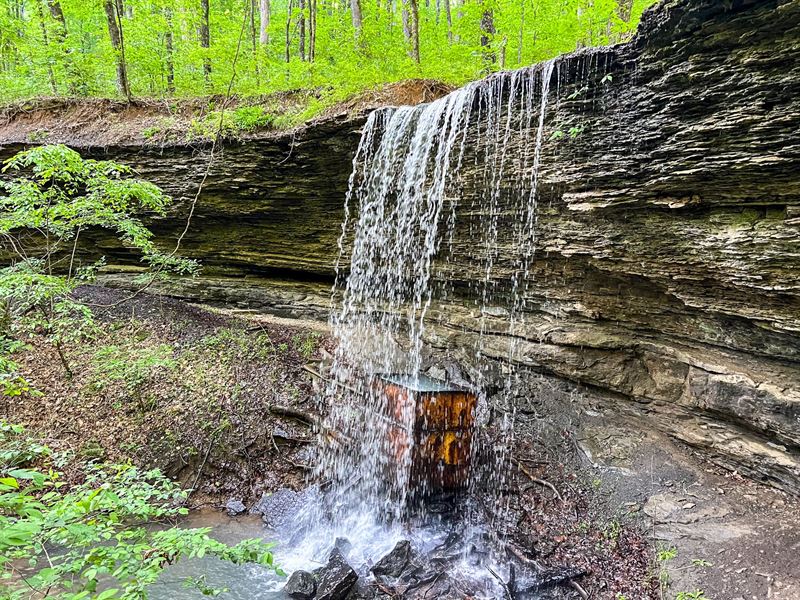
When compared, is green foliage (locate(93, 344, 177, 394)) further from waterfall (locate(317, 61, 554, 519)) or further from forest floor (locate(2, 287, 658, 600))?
waterfall (locate(317, 61, 554, 519))

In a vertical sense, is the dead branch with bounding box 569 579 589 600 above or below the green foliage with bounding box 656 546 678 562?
below

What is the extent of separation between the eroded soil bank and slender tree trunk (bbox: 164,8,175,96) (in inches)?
297

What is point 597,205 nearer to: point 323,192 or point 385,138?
point 385,138

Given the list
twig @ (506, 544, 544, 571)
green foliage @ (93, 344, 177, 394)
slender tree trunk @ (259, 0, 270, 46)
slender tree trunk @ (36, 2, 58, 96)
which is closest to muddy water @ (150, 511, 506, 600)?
Result: twig @ (506, 544, 544, 571)

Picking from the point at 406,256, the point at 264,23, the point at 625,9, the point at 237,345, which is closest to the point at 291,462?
the point at 237,345

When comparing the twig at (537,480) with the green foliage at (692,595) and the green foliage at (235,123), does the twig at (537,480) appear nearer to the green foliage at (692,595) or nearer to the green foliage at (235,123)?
the green foliage at (692,595)

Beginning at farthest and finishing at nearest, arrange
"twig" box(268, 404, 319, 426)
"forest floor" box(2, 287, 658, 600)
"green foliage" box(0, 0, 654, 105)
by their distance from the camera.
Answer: "green foliage" box(0, 0, 654, 105) → "twig" box(268, 404, 319, 426) → "forest floor" box(2, 287, 658, 600)

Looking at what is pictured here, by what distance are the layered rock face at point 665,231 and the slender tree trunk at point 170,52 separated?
6.96 m

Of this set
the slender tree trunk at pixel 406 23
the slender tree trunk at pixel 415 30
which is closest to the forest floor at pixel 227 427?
the slender tree trunk at pixel 415 30

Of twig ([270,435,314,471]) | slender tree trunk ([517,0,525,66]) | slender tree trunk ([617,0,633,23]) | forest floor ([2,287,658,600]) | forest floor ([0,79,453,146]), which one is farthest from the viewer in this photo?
slender tree trunk ([617,0,633,23])

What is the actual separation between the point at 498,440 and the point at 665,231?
3680mm

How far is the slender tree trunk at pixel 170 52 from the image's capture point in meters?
12.8

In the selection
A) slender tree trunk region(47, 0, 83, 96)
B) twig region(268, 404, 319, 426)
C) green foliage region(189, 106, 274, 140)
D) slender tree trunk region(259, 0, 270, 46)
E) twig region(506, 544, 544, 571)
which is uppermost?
slender tree trunk region(259, 0, 270, 46)

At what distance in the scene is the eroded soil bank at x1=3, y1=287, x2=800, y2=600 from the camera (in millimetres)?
4531
